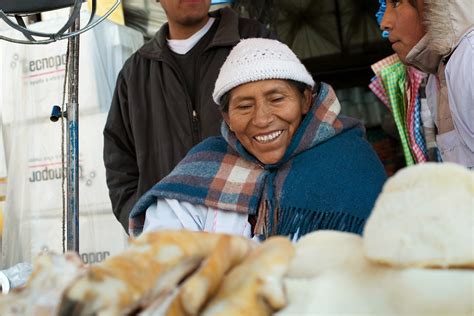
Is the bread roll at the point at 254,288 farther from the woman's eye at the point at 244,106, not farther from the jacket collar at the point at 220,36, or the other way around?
the jacket collar at the point at 220,36

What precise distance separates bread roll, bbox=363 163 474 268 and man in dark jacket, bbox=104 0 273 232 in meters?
2.02

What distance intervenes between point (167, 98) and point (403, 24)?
1.02 meters

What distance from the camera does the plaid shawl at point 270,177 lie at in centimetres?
183

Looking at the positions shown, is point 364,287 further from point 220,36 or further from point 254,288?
point 220,36

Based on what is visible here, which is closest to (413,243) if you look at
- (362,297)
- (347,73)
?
(362,297)

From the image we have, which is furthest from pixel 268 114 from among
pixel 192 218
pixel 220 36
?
pixel 220 36

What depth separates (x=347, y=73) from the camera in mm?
5316

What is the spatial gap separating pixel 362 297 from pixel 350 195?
1248 mm

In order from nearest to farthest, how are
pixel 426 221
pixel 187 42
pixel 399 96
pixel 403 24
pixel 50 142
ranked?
1. pixel 426 221
2. pixel 403 24
3. pixel 399 96
4. pixel 187 42
5. pixel 50 142

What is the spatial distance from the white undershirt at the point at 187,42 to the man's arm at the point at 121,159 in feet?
0.92

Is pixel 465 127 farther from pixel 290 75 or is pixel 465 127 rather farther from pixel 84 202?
pixel 84 202

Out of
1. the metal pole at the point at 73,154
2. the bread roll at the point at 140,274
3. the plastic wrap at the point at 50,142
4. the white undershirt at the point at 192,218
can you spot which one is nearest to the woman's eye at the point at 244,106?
the white undershirt at the point at 192,218

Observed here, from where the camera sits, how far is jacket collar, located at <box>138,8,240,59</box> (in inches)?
108

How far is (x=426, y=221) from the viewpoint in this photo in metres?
0.61
